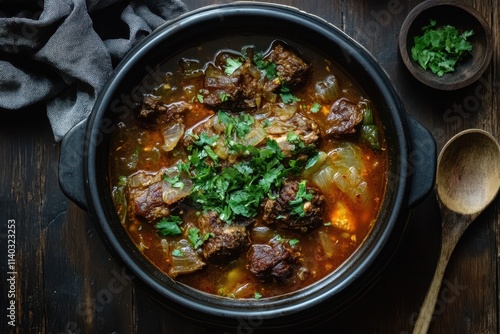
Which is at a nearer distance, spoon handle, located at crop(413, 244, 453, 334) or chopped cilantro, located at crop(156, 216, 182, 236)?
chopped cilantro, located at crop(156, 216, 182, 236)

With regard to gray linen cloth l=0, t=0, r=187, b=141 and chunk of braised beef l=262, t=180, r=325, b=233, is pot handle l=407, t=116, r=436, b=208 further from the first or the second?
gray linen cloth l=0, t=0, r=187, b=141

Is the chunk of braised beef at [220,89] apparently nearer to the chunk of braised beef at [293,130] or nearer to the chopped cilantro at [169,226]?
the chunk of braised beef at [293,130]

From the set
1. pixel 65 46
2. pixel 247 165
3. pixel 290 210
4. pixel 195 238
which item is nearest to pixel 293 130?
pixel 247 165

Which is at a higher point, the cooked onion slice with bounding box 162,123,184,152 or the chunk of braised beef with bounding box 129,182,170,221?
the cooked onion slice with bounding box 162,123,184,152

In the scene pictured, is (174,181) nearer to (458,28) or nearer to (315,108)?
(315,108)

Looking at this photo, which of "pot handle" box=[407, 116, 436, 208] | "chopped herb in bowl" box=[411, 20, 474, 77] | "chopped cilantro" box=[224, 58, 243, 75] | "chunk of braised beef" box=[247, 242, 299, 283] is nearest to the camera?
"pot handle" box=[407, 116, 436, 208]

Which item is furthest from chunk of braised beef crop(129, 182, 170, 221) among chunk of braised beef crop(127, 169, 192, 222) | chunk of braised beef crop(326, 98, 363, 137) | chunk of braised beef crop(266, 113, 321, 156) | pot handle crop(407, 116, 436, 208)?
pot handle crop(407, 116, 436, 208)

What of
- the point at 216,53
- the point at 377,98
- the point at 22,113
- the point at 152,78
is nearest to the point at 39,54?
the point at 22,113
